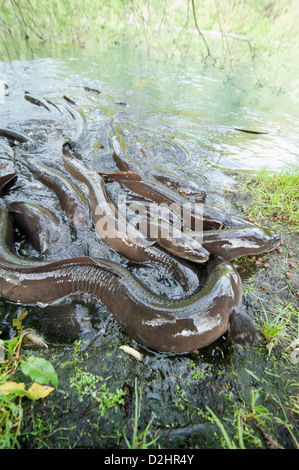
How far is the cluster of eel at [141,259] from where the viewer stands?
79.4 inches

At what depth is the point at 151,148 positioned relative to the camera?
5.48 metres

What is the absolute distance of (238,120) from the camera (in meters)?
7.50

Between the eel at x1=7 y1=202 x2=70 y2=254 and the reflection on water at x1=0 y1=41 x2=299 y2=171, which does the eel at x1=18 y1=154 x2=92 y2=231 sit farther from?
the reflection on water at x1=0 y1=41 x2=299 y2=171

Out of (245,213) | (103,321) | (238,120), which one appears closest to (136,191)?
(245,213)

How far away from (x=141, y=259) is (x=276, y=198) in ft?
8.49

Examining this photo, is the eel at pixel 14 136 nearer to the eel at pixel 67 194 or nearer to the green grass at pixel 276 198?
the eel at pixel 67 194

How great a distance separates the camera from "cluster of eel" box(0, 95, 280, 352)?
2016 millimetres

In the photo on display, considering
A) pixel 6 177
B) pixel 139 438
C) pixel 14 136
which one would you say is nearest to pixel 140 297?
pixel 139 438

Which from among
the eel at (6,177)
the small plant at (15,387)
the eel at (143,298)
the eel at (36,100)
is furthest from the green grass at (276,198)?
the eel at (36,100)

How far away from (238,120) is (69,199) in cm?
646

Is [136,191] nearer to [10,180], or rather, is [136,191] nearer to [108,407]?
[10,180]

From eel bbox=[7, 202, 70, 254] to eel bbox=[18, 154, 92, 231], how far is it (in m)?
0.23

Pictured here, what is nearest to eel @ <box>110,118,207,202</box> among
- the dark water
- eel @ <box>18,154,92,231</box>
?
the dark water

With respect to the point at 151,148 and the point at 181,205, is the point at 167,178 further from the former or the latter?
the point at 151,148
